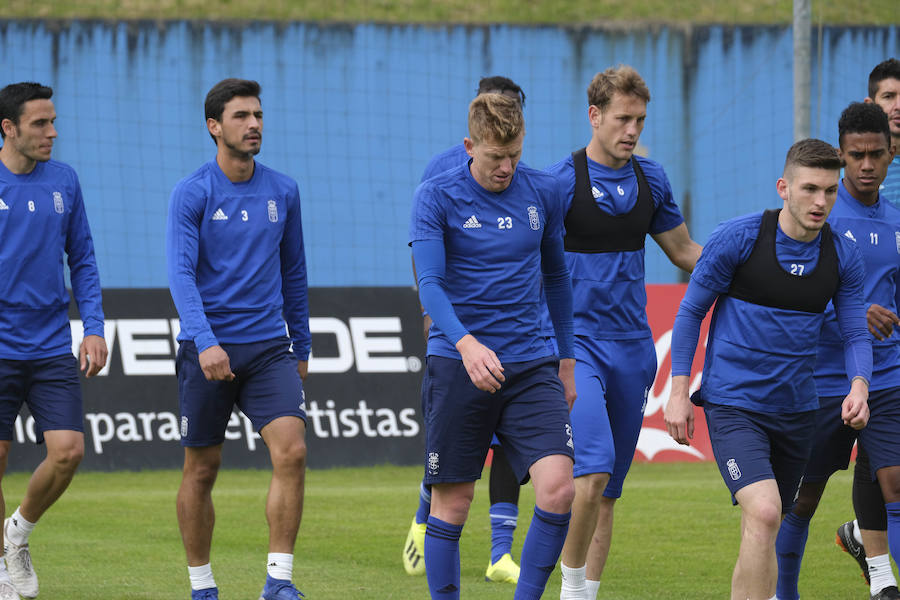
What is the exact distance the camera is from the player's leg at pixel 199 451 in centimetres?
655

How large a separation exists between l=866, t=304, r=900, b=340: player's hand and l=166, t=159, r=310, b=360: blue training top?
280 cm

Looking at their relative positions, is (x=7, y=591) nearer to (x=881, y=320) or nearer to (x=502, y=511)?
(x=502, y=511)

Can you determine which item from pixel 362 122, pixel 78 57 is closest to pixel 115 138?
pixel 78 57

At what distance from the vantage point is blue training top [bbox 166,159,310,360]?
6.46 meters

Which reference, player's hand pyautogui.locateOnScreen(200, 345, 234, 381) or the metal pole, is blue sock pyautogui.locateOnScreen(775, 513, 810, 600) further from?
the metal pole

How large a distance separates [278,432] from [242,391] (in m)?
0.33

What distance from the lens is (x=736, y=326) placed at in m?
5.66

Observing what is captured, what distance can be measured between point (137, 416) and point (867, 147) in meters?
8.18

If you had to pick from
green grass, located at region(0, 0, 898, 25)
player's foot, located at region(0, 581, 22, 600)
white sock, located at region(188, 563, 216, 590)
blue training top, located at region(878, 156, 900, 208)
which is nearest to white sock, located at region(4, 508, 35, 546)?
player's foot, located at region(0, 581, 22, 600)

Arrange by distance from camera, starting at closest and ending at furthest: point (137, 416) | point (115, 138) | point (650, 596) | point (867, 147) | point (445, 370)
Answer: point (445, 370), point (867, 147), point (650, 596), point (137, 416), point (115, 138)

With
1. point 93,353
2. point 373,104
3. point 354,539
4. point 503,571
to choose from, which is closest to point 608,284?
point 503,571

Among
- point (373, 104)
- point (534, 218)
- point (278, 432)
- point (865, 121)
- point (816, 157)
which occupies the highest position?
point (373, 104)

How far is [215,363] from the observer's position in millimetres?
6203

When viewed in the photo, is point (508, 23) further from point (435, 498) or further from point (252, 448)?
point (435, 498)
